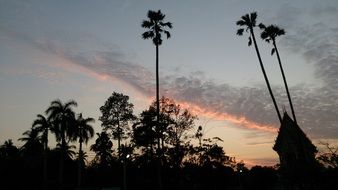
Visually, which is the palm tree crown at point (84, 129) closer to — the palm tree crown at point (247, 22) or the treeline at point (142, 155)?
the treeline at point (142, 155)

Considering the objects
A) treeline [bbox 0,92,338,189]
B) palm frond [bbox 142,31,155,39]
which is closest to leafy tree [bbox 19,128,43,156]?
treeline [bbox 0,92,338,189]

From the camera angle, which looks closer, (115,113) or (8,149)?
(115,113)

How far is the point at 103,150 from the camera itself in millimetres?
100062

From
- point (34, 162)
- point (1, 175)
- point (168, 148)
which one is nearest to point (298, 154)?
point (168, 148)

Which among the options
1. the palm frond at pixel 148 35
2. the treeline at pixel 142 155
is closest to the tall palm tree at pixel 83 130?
the treeline at pixel 142 155

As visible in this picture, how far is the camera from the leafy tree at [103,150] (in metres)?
99.9

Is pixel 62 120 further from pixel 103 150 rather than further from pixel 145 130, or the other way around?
pixel 103 150

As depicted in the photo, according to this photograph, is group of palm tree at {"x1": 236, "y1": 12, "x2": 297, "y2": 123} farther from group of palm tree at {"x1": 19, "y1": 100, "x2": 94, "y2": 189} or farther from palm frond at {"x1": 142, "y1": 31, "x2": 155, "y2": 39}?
group of palm tree at {"x1": 19, "y1": 100, "x2": 94, "y2": 189}

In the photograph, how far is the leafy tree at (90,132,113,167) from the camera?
328ft

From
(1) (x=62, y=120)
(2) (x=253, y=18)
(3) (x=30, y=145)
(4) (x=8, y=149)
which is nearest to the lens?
(2) (x=253, y=18)

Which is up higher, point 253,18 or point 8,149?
point 253,18

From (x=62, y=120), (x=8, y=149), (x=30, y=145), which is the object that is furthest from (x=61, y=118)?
(x=8, y=149)

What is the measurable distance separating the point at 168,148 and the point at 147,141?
4.53 m

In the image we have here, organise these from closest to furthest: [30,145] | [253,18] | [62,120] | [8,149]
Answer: [253,18]
[62,120]
[30,145]
[8,149]
